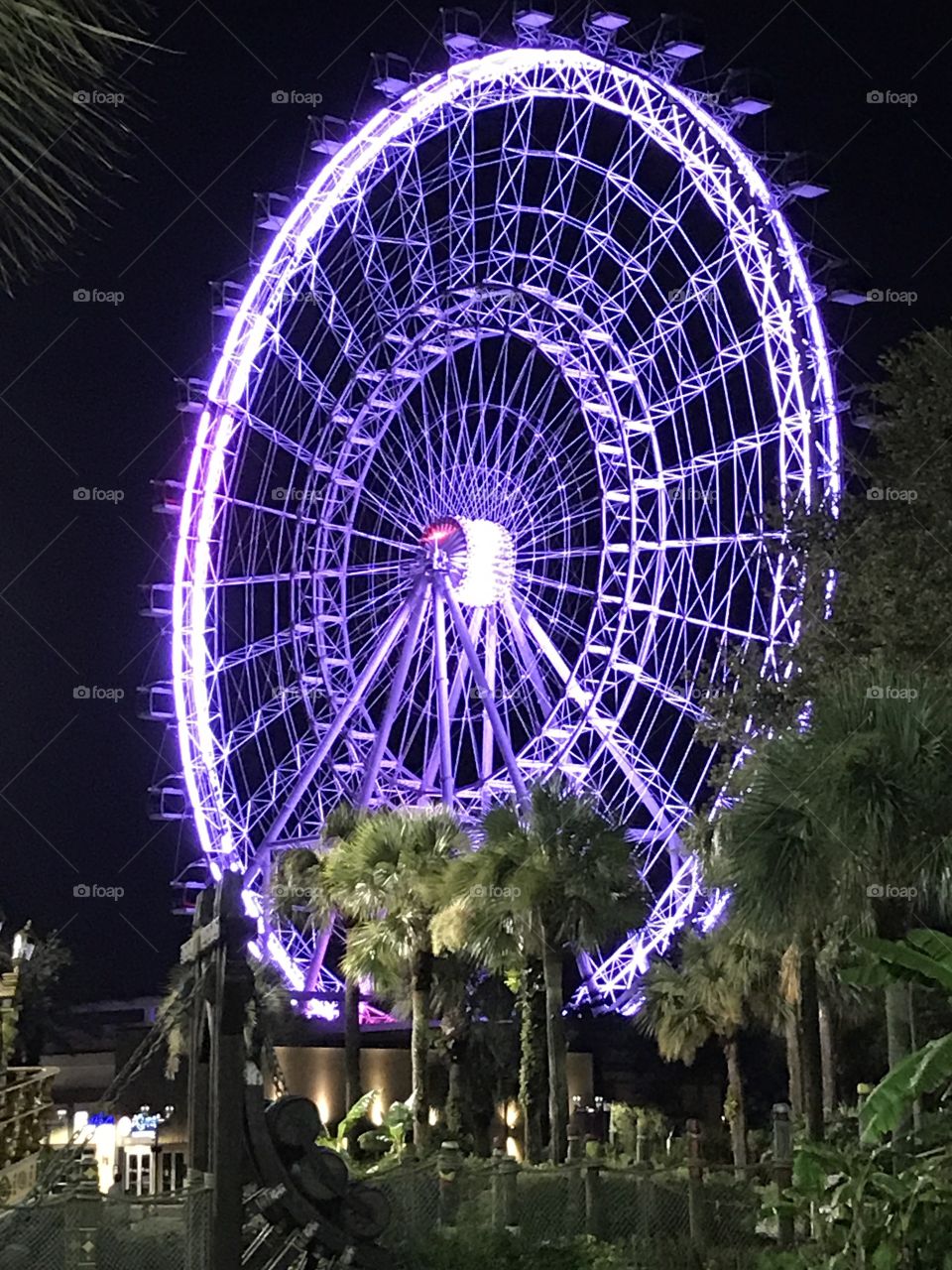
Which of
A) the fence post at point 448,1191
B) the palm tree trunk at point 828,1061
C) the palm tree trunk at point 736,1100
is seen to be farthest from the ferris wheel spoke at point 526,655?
the fence post at point 448,1191

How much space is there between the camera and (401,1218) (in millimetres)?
16203

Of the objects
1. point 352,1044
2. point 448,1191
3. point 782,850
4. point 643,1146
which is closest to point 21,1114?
point 448,1191

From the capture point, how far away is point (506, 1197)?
1631cm

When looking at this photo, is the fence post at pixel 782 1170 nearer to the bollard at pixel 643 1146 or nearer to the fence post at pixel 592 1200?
the fence post at pixel 592 1200

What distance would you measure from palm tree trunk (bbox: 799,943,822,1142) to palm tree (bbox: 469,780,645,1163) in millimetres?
3303

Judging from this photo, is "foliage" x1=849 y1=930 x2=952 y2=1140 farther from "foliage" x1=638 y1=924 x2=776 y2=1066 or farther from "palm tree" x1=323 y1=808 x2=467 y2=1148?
"palm tree" x1=323 y1=808 x2=467 y2=1148

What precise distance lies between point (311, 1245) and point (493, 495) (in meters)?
20.7

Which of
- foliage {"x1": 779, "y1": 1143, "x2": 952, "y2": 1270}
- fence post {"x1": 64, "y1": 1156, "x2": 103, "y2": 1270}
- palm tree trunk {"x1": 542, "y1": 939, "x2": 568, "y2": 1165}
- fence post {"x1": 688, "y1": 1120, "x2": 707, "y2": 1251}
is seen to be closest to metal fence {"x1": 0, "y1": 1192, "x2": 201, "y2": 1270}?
fence post {"x1": 64, "y1": 1156, "x2": 103, "y2": 1270}

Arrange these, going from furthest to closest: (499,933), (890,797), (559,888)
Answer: (499,933)
(559,888)
(890,797)

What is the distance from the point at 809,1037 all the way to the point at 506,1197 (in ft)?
26.2

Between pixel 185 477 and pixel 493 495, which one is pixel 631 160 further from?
pixel 185 477

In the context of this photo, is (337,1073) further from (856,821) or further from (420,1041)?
(856,821)

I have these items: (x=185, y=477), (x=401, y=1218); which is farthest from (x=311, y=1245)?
(x=185, y=477)

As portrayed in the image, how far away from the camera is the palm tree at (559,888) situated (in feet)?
82.8
